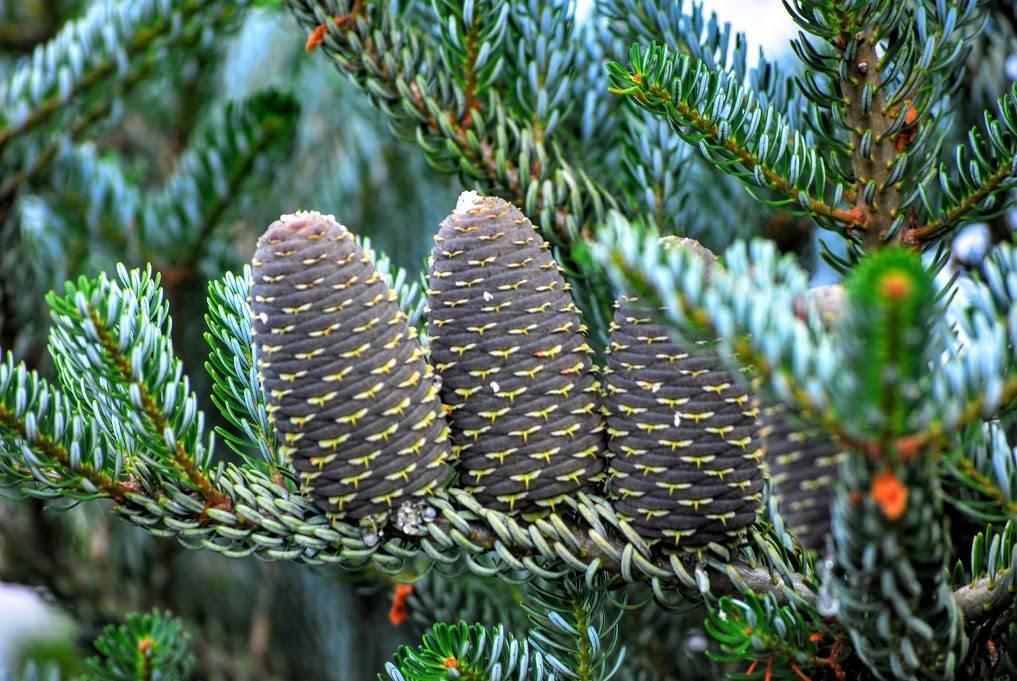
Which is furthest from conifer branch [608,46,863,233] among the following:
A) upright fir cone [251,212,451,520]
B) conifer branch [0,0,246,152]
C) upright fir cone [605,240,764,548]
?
conifer branch [0,0,246,152]

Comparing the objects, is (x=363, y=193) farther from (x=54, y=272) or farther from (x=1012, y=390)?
(x=1012, y=390)

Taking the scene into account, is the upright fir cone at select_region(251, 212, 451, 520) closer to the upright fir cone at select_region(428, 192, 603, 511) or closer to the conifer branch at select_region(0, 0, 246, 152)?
the upright fir cone at select_region(428, 192, 603, 511)

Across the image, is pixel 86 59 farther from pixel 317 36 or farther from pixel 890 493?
pixel 890 493

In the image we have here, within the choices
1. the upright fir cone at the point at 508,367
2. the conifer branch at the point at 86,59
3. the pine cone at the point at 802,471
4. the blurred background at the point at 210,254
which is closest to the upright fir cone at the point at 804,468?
the pine cone at the point at 802,471

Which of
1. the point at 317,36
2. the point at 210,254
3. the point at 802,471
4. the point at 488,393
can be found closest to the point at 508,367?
the point at 488,393

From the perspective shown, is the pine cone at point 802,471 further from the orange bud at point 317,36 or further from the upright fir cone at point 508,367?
the orange bud at point 317,36
